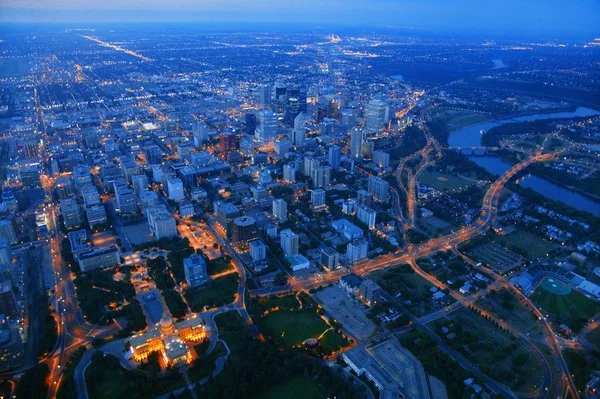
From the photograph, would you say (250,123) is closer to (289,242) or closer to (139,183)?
(139,183)

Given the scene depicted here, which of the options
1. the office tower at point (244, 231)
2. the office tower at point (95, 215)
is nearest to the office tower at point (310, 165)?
the office tower at point (244, 231)

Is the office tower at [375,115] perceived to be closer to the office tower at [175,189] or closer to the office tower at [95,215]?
the office tower at [175,189]

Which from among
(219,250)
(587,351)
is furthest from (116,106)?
(587,351)

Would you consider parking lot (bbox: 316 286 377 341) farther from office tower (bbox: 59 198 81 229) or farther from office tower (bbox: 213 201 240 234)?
office tower (bbox: 59 198 81 229)

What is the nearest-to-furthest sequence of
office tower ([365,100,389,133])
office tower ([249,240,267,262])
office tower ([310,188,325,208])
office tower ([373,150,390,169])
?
office tower ([249,240,267,262]) < office tower ([310,188,325,208]) < office tower ([373,150,390,169]) < office tower ([365,100,389,133])

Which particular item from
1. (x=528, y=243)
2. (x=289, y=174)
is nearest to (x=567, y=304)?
(x=528, y=243)

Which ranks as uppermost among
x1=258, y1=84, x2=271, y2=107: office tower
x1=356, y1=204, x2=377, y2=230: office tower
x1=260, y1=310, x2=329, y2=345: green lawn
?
x1=258, y1=84, x2=271, y2=107: office tower

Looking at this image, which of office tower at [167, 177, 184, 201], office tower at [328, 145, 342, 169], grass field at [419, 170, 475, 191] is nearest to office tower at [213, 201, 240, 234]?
office tower at [167, 177, 184, 201]
